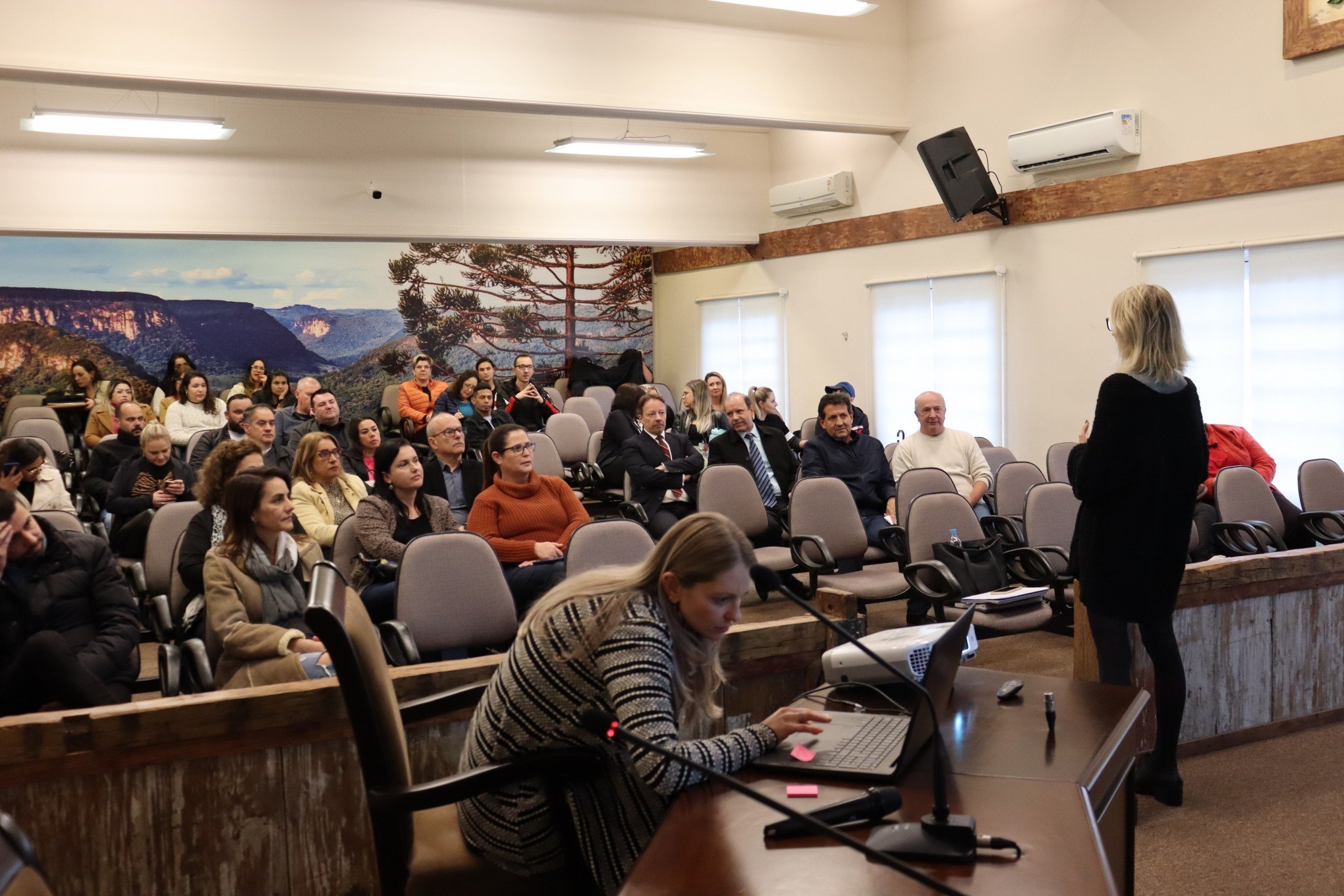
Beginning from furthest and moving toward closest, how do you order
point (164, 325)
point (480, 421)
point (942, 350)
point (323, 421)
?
1. point (164, 325)
2. point (942, 350)
3. point (480, 421)
4. point (323, 421)

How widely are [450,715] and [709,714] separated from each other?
77 cm

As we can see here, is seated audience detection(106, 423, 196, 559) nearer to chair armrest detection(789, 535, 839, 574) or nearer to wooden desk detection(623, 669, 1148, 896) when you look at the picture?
chair armrest detection(789, 535, 839, 574)

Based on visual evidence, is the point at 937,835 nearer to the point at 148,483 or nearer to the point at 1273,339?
the point at 148,483

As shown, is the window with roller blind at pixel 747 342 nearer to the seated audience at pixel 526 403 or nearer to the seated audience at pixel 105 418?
the seated audience at pixel 526 403

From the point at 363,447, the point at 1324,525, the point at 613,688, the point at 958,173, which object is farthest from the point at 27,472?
the point at 958,173

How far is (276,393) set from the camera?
1088 centimetres

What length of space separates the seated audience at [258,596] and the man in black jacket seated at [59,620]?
274 millimetres

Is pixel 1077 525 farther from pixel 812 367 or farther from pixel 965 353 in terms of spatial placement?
pixel 812 367

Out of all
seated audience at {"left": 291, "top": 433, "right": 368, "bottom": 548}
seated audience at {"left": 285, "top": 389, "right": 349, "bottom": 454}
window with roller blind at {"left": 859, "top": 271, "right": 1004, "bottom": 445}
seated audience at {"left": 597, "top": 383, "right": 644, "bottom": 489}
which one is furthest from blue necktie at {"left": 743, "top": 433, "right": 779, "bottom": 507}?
window with roller blind at {"left": 859, "top": 271, "right": 1004, "bottom": 445}

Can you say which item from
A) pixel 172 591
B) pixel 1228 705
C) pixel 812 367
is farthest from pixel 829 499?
pixel 812 367

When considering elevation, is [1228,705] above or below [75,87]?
below

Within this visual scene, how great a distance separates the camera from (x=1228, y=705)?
12.7 ft

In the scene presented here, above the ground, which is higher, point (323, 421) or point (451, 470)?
point (323, 421)

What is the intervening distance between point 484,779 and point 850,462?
4670mm
